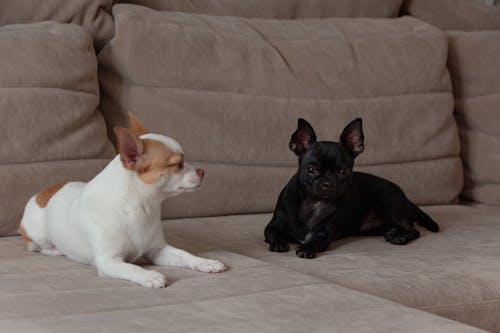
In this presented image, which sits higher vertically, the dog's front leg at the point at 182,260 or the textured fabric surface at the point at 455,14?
the textured fabric surface at the point at 455,14

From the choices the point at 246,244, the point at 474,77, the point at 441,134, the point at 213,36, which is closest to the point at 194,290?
the point at 246,244

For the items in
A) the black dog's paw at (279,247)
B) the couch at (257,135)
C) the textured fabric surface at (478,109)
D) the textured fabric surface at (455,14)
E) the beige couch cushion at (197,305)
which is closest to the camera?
the beige couch cushion at (197,305)

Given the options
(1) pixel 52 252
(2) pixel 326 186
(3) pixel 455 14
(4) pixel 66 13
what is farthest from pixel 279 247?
(3) pixel 455 14

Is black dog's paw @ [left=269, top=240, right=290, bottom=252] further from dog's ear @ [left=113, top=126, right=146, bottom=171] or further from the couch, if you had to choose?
dog's ear @ [left=113, top=126, right=146, bottom=171]

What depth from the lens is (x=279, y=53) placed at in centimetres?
291

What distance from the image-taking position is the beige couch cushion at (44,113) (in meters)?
2.38

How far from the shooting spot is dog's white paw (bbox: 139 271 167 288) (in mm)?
1840

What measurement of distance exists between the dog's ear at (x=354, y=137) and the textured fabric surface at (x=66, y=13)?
2.81ft

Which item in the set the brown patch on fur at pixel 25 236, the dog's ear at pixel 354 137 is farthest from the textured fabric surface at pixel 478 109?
the brown patch on fur at pixel 25 236

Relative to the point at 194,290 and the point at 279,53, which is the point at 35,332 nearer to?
the point at 194,290

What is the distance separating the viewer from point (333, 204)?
2.49m

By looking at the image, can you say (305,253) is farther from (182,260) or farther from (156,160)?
(156,160)

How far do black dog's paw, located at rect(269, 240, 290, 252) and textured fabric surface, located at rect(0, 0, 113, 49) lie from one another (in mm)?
913

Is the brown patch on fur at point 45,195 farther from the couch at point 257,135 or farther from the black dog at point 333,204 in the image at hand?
the black dog at point 333,204
